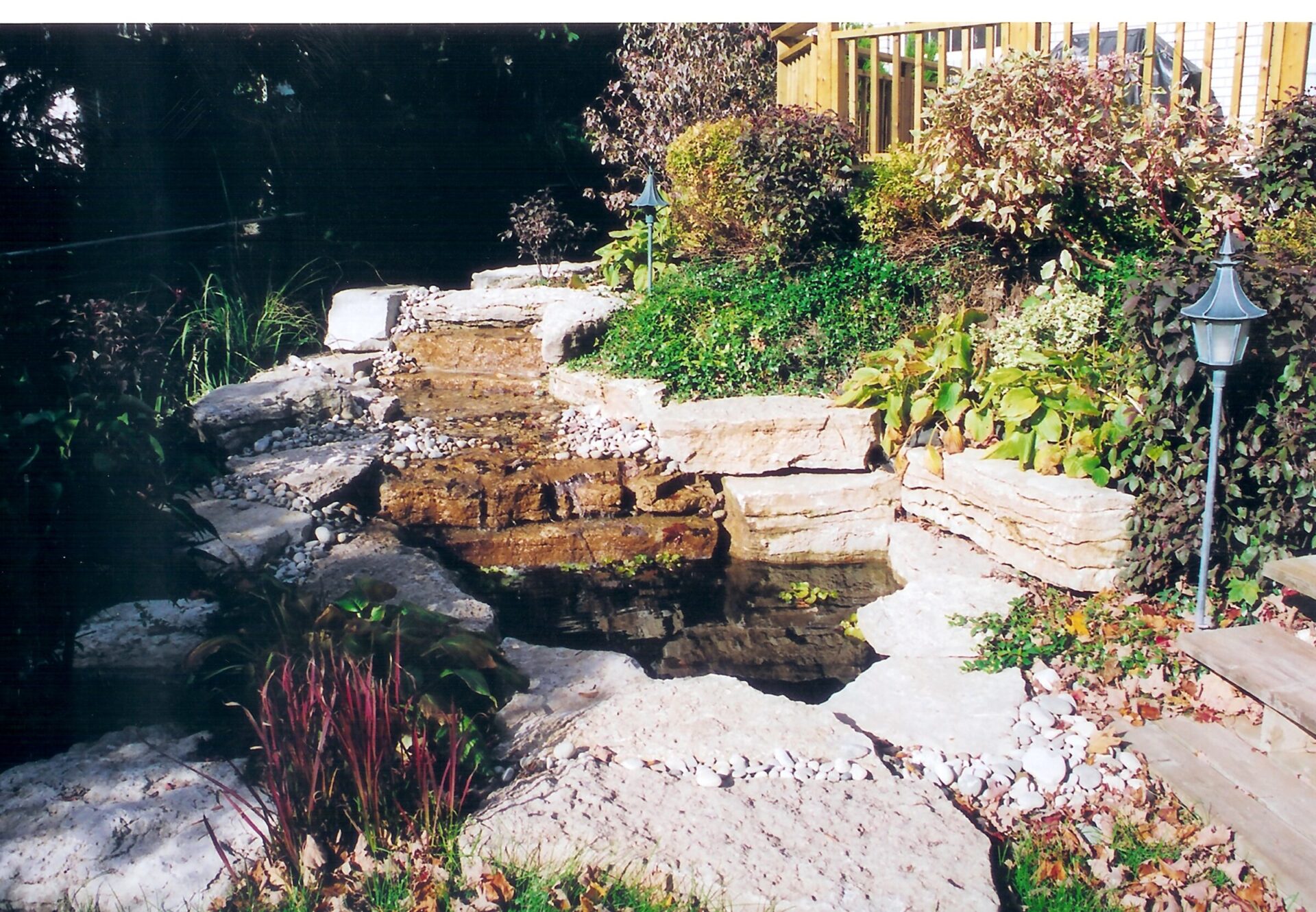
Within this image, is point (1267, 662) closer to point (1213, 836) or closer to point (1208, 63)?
point (1213, 836)

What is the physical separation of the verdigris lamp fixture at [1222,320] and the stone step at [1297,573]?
57 cm

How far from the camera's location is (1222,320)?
371cm

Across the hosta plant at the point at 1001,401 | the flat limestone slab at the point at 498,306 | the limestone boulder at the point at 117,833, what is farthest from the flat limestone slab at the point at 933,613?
the flat limestone slab at the point at 498,306

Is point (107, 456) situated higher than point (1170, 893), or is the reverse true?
point (107, 456)

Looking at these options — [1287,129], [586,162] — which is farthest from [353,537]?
[586,162]

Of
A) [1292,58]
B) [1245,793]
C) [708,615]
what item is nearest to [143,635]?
[708,615]

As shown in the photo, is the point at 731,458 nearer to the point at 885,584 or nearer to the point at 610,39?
the point at 885,584

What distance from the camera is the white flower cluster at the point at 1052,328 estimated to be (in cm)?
573

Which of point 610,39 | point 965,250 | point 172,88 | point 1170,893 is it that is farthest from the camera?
point 610,39

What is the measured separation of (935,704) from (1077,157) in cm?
387

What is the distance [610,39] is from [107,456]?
9.05m

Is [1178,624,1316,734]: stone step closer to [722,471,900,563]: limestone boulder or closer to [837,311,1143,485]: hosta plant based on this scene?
[837,311,1143,485]: hosta plant

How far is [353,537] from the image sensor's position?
571cm

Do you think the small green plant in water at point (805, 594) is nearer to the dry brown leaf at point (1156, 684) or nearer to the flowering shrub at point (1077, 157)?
the dry brown leaf at point (1156, 684)
